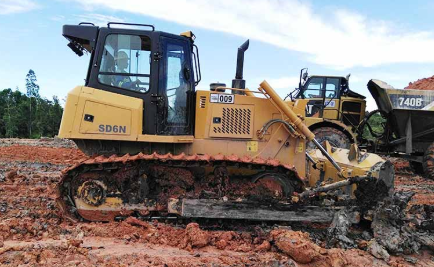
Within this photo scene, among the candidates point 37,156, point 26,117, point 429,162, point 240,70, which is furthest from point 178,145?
point 26,117

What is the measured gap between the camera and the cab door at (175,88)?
5531 mm

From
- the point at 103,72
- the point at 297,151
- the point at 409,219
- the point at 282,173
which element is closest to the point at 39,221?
the point at 103,72

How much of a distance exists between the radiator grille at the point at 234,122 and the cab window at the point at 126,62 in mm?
1266

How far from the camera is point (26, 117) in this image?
169 ft

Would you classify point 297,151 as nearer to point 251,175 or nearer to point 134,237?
point 251,175

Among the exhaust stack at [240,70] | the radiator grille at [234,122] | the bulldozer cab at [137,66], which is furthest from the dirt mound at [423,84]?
the bulldozer cab at [137,66]

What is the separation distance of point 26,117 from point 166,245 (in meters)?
53.6

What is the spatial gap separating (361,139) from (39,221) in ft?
35.6

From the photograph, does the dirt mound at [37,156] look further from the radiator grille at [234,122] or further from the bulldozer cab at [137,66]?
the radiator grille at [234,122]

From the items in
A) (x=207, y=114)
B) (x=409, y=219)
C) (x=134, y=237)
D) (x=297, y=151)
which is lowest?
(x=134, y=237)

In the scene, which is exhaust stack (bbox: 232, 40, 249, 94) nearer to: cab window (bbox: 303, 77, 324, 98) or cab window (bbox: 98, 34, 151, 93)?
cab window (bbox: 98, 34, 151, 93)

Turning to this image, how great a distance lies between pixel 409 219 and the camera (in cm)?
496

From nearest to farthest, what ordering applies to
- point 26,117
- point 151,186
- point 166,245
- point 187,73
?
point 166,245
point 151,186
point 187,73
point 26,117

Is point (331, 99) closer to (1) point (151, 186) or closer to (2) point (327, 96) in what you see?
(2) point (327, 96)
